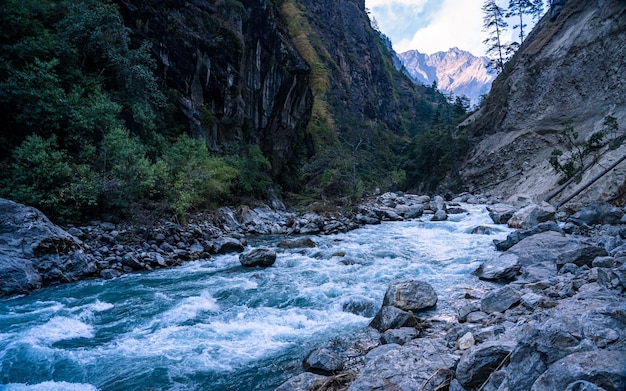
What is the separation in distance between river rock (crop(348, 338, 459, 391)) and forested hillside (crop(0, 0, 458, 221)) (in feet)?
35.1

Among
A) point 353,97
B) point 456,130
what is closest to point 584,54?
point 456,130

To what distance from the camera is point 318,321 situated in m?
6.46

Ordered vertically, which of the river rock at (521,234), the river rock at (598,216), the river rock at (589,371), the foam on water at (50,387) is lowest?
the foam on water at (50,387)

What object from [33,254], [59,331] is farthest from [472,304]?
[33,254]

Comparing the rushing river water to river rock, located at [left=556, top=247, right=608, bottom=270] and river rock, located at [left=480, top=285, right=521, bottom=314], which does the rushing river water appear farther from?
river rock, located at [left=556, top=247, right=608, bottom=270]

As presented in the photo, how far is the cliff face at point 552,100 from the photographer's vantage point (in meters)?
21.6

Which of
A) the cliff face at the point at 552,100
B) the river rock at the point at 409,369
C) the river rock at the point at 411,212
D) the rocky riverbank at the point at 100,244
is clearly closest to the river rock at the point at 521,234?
the cliff face at the point at 552,100

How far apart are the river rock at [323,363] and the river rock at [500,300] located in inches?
114

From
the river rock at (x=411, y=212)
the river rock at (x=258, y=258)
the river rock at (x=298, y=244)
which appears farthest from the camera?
the river rock at (x=411, y=212)

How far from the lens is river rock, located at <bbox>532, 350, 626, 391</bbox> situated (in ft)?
5.95

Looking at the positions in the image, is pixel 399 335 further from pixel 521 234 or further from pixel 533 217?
pixel 533 217

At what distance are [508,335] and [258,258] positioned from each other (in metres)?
8.34

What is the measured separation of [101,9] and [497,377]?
2108 cm

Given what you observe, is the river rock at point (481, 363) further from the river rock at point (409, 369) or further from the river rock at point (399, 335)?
the river rock at point (399, 335)
